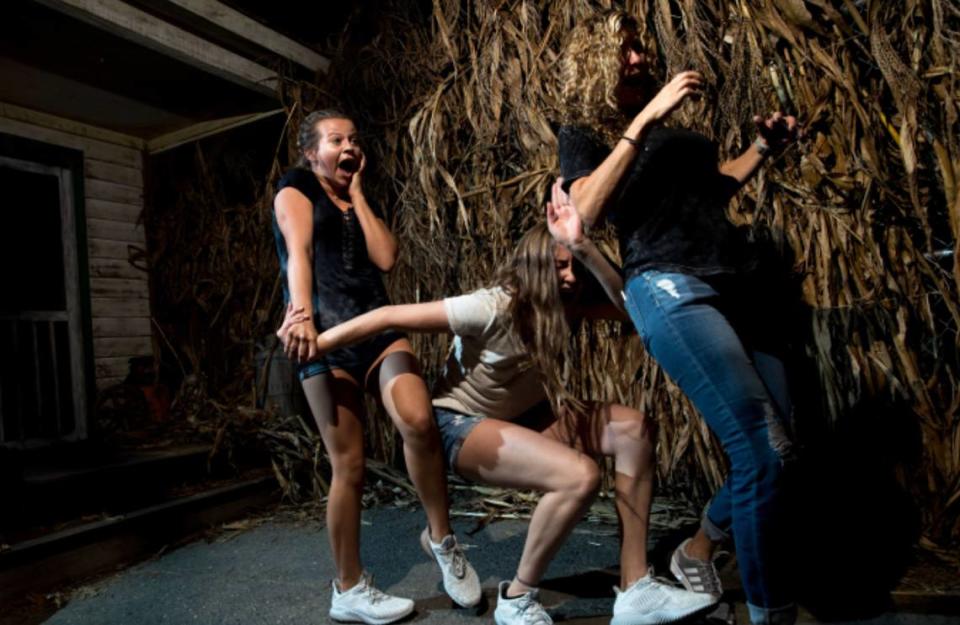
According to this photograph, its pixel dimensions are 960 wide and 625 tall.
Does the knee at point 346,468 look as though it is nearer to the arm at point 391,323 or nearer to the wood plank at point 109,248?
the arm at point 391,323

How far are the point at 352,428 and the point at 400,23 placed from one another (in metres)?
3.37

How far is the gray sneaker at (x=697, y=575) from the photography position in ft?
6.92

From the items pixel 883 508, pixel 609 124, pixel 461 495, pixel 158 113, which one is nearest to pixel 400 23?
pixel 158 113

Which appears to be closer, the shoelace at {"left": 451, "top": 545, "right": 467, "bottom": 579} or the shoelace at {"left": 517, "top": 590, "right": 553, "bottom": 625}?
the shoelace at {"left": 517, "top": 590, "right": 553, "bottom": 625}

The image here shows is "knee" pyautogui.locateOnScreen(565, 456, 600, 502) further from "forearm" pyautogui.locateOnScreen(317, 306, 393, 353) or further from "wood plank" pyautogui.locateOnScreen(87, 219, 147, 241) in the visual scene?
"wood plank" pyautogui.locateOnScreen(87, 219, 147, 241)

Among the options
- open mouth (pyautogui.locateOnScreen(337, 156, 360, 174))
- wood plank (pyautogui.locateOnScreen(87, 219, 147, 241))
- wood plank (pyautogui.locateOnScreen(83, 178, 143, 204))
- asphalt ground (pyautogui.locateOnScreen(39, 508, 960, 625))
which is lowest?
asphalt ground (pyautogui.locateOnScreen(39, 508, 960, 625))

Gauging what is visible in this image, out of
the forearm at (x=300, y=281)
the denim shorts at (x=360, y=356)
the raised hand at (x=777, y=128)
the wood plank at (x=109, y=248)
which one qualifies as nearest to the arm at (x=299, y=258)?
the forearm at (x=300, y=281)

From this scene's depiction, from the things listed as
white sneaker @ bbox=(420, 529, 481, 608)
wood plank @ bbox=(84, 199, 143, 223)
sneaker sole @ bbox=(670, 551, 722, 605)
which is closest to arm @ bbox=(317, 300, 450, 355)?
white sneaker @ bbox=(420, 529, 481, 608)

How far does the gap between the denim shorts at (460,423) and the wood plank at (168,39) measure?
317 centimetres

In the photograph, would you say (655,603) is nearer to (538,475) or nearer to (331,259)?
(538,475)

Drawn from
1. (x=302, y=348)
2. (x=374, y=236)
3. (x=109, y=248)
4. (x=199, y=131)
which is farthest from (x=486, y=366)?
(x=109, y=248)

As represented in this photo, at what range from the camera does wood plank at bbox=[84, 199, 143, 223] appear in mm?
5461

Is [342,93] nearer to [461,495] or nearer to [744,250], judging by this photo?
[461,495]

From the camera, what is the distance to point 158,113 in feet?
17.5
